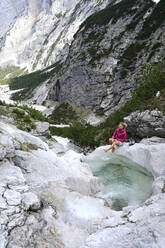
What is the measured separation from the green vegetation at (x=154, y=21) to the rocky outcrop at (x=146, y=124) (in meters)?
38.2

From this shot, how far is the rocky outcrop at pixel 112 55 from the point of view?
136 feet

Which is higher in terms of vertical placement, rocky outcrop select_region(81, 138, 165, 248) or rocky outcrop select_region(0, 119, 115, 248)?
rocky outcrop select_region(81, 138, 165, 248)

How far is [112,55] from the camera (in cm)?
4684

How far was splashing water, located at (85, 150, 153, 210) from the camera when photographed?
6574 millimetres

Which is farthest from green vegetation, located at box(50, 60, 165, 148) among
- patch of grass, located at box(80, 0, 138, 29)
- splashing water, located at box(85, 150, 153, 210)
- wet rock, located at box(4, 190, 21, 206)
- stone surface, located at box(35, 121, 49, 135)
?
patch of grass, located at box(80, 0, 138, 29)

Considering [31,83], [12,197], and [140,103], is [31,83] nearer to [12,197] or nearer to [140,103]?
[140,103]

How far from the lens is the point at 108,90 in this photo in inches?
1790

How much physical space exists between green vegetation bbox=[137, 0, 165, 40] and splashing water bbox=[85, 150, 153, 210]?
142ft

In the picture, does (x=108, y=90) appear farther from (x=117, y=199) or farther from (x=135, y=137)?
(x=117, y=199)

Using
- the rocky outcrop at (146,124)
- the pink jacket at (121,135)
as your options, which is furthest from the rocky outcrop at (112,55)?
the pink jacket at (121,135)

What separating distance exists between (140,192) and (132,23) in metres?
52.8

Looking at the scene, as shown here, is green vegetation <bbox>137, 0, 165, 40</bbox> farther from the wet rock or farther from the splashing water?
the wet rock

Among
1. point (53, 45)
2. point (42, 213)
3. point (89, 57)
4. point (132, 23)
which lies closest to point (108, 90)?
point (89, 57)

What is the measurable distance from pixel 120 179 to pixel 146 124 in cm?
596
